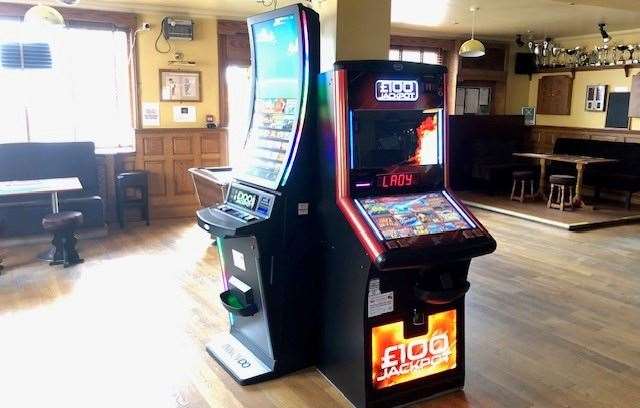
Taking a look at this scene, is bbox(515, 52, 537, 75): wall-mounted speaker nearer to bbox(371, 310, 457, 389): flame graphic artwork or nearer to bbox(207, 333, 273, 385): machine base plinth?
bbox(371, 310, 457, 389): flame graphic artwork

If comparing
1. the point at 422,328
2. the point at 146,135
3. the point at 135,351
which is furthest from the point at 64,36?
the point at 422,328

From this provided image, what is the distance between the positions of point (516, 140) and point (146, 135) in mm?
6814

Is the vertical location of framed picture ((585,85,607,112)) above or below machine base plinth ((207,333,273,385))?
above

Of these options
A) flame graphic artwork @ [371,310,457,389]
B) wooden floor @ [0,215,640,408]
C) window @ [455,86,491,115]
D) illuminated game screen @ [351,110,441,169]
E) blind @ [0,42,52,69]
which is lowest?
wooden floor @ [0,215,640,408]

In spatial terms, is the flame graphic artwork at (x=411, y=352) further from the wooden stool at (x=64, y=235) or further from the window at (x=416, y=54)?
the window at (x=416, y=54)

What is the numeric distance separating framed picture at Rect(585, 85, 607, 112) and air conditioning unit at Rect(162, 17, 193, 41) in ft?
22.4

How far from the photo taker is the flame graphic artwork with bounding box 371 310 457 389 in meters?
2.65

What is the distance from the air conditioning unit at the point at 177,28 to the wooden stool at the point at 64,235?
2934 mm

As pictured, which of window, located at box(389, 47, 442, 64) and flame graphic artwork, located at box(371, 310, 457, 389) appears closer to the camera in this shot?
flame graphic artwork, located at box(371, 310, 457, 389)

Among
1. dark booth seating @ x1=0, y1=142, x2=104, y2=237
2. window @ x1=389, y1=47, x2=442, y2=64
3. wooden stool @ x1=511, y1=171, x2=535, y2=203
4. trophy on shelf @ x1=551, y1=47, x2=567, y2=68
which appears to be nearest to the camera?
dark booth seating @ x1=0, y1=142, x2=104, y2=237

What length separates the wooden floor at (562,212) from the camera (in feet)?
23.1

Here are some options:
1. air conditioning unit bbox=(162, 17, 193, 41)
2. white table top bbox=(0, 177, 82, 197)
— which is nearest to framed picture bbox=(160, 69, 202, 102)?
air conditioning unit bbox=(162, 17, 193, 41)

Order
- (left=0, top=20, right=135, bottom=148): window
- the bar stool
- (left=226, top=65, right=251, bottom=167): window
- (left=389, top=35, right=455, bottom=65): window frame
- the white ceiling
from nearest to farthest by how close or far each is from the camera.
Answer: (left=0, top=20, right=135, bottom=148): window < the white ceiling < the bar stool < (left=226, top=65, right=251, bottom=167): window < (left=389, top=35, right=455, bottom=65): window frame

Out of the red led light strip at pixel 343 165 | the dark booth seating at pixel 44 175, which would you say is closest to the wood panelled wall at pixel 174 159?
the dark booth seating at pixel 44 175
